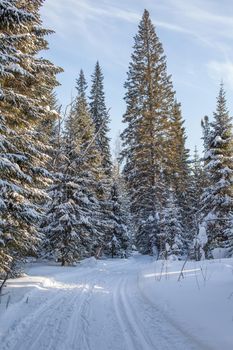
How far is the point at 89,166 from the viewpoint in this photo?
88.5 feet

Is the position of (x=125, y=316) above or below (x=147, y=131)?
below

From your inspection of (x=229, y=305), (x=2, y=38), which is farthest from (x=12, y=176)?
(x=229, y=305)

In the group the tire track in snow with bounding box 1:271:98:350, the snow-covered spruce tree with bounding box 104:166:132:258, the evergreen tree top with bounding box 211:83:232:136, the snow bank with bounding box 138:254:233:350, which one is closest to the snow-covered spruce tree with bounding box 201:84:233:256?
the evergreen tree top with bounding box 211:83:232:136

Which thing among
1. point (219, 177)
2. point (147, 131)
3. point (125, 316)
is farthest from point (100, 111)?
point (125, 316)

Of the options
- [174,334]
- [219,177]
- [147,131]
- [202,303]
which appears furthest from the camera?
[147,131]

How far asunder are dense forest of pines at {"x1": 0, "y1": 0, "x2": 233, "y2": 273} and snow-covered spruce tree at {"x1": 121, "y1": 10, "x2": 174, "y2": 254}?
0.09 meters

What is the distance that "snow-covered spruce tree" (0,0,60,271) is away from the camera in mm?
9844

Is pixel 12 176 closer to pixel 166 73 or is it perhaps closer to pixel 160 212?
pixel 160 212

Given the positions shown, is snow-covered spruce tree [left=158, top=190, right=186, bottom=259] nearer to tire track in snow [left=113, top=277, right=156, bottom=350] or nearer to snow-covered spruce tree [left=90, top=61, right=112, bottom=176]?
snow-covered spruce tree [left=90, top=61, right=112, bottom=176]

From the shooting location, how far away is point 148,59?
3159 centimetres

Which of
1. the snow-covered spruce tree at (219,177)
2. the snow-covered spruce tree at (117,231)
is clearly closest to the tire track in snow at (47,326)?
the snow-covered spruce tree at (219,177)

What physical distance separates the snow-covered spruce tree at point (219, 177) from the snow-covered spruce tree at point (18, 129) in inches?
522

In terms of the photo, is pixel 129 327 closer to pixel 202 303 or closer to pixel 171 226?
pixel 202 303

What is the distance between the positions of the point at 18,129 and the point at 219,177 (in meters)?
15.1
